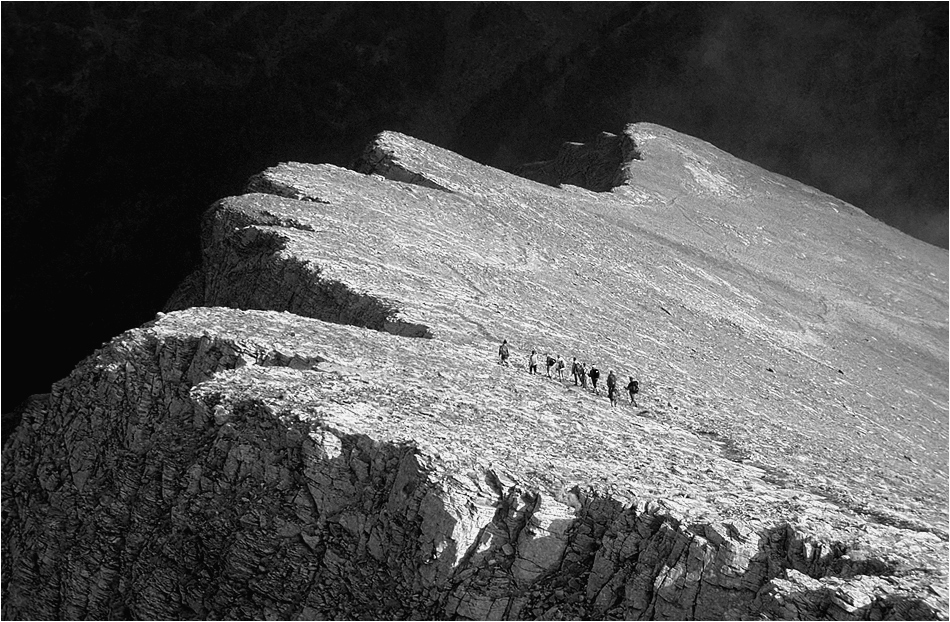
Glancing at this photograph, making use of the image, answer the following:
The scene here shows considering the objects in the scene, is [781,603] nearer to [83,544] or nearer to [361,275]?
[83,544]

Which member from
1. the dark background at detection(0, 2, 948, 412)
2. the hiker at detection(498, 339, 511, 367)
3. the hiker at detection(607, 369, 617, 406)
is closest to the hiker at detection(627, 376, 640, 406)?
the hiker at detection(607, 369, 617, 406)

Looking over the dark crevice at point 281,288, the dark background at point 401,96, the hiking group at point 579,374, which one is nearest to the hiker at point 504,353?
the hiking group at point 579,374

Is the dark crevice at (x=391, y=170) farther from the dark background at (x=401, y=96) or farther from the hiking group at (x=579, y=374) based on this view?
the dark background at (x=401, y=96)

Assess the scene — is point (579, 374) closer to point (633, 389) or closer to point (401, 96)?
point (633, 389)

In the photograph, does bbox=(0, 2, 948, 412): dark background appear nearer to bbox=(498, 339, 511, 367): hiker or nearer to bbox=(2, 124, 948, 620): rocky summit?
bbox=(2, 124, 948, 620): rocky summit

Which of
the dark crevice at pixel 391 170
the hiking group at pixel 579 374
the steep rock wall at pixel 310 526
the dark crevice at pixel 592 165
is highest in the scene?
the dark crevice at pixel 592 165
